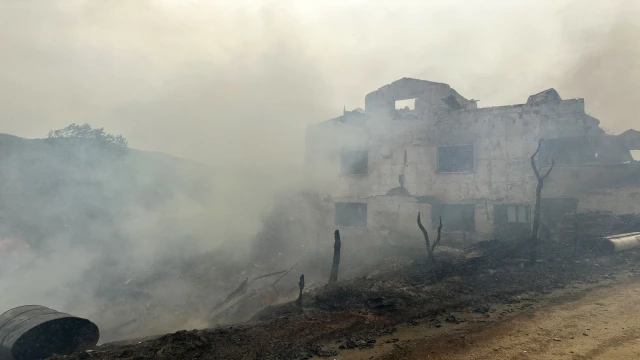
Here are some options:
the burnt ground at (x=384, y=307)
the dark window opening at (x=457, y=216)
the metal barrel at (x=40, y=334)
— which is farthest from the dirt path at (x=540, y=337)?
the dark window opening at (x=457, y=216)

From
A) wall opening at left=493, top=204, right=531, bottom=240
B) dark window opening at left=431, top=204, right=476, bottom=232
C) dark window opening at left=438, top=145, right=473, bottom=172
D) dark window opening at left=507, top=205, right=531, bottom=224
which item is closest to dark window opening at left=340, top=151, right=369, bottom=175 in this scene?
dark window opening at left=438, top=145, right=473, bottom=172

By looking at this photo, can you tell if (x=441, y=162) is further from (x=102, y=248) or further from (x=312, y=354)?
(x=102, y=248)

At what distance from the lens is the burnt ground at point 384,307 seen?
6.04 m

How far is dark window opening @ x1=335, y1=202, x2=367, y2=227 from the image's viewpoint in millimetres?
18203

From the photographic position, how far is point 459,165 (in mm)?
16125

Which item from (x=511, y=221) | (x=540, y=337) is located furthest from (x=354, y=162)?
(x=540, y=337)

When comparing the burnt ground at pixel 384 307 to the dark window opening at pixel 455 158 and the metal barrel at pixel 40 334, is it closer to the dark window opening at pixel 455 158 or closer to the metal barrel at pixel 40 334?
the metal barrel at pixel 40 334

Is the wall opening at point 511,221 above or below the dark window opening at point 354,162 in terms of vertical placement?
below

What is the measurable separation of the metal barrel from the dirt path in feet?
19.1

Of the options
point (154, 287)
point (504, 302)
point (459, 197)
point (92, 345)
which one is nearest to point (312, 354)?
point (504, 302)

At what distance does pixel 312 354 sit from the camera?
5816 millimetres

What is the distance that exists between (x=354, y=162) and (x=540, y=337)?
1312 centimetres

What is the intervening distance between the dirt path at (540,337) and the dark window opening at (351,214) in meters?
11.0

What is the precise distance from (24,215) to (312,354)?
48.7ft
